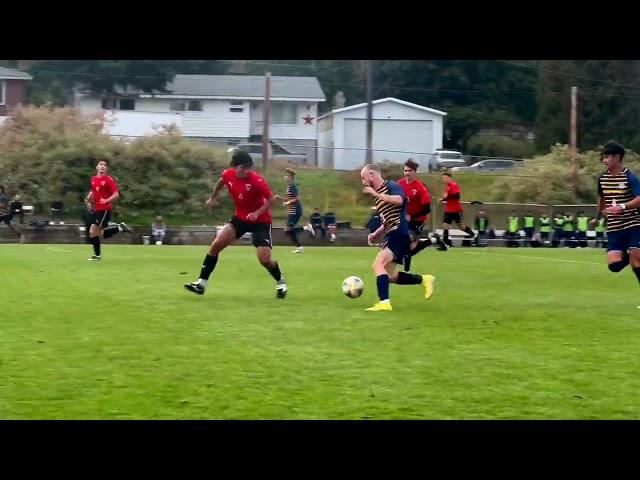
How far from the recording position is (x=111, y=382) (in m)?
8.74

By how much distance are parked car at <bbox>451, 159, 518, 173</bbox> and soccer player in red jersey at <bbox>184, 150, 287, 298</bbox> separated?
1574 inches

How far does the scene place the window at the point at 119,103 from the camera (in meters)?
61.1

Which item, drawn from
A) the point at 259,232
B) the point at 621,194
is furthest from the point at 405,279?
the point at 621,194

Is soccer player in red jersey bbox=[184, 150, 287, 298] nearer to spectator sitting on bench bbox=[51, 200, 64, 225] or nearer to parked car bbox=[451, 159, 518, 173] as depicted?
spectator sitting on bench bbox=[51, 200, 64, 225]

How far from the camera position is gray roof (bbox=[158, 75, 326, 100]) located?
63375 mm

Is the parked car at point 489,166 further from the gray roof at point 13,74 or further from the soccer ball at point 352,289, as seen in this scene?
the soccer ball at point 352,289

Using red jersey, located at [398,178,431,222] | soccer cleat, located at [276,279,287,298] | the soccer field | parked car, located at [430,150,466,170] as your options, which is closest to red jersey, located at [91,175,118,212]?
the soccer field

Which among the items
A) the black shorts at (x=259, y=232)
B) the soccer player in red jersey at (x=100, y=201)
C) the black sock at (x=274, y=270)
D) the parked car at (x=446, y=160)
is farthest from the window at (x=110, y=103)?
the black sock at (x=274, y=270)

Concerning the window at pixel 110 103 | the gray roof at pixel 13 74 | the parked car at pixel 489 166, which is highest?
the gray roof at pixel 13 74

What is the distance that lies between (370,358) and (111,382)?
237 centimetres

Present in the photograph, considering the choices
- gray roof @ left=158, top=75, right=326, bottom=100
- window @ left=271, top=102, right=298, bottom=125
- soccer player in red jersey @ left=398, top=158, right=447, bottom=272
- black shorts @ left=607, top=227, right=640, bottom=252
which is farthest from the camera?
window @ left=271, top=102, right=298, bottom=125
